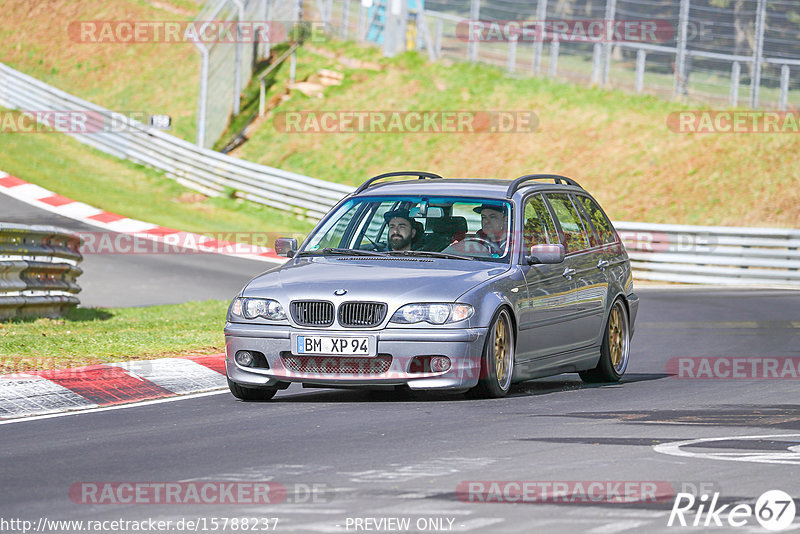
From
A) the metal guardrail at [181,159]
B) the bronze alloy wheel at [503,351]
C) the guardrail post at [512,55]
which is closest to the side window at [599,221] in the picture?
the bronze alloy wheel at [503,351]

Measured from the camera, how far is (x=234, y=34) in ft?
126

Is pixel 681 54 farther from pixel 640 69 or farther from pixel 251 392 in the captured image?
pixel 251 392

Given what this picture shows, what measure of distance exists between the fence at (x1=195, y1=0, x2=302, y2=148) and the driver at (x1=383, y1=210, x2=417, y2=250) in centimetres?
2550

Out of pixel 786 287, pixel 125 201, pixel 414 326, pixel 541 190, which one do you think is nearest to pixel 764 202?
pixel 786 287

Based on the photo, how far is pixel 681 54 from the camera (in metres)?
35.6

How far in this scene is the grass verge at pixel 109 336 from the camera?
1220 centimetres

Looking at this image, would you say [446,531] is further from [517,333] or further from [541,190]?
[541,190]

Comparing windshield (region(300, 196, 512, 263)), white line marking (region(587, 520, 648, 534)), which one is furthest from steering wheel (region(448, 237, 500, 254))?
white line marking (region(587, 520, 648, 534))

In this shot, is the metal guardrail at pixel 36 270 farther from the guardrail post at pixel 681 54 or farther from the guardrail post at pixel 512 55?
the guardrail post at pixel 512 55

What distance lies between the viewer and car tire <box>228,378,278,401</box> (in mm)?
10555

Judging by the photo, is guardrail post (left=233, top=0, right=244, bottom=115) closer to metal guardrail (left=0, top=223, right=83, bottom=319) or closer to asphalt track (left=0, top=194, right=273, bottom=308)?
asphalt track (left=0, top=194, right=273, bottom=308)

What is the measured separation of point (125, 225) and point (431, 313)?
1946 centimetres

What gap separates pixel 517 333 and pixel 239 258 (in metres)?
16.1

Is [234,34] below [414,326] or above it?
above
